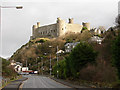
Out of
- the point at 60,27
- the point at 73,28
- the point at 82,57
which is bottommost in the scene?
the point at 82,57

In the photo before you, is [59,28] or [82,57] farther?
[59,28]

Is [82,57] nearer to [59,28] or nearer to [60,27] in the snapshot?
[60,27]

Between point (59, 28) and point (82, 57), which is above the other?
point (59, 28)

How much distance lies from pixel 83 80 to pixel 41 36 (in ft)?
408

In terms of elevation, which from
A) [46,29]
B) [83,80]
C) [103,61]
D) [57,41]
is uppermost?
[46,29]

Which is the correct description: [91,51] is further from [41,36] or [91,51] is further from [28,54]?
[41,36]

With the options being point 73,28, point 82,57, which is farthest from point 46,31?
point 82,57

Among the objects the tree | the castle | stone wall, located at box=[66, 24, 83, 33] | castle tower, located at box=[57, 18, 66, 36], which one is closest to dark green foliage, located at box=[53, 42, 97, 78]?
the tree

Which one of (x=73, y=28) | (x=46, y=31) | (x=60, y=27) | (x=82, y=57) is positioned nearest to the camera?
(x=82, y=57)

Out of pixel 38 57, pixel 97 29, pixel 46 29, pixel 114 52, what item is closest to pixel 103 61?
pixel 114 52

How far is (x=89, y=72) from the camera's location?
25891mm

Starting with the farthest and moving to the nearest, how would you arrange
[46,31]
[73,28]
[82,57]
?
[46,31] → [73,28] → [82,57]

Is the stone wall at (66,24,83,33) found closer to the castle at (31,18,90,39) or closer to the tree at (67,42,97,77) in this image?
the castle at (31,18,90,39)

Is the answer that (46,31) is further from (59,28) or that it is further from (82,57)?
(82,57)
